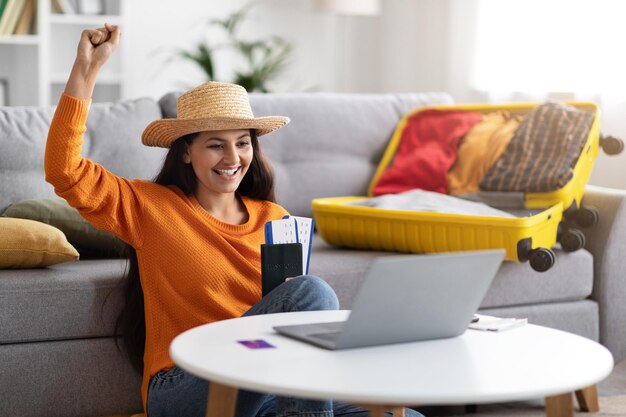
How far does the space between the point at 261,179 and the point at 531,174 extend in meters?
1.03

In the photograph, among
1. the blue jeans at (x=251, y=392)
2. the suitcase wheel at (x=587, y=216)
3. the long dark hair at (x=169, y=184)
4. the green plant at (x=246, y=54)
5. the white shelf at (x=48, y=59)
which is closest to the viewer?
the blue jeans at (x=251, y=392)

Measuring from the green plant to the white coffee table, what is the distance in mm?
3332

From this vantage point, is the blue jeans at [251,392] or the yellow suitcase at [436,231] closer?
the blue jeans at [251,392]

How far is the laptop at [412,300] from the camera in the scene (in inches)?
51.7

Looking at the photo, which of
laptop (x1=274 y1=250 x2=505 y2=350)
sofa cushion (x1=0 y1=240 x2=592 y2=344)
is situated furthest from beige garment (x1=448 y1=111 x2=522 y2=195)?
laptop (x1=274 y1=250 x2=505 y2=350)

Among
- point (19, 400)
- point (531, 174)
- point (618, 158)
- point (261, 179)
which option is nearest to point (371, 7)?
point (618, 158)

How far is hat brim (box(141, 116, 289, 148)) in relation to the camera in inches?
79.7

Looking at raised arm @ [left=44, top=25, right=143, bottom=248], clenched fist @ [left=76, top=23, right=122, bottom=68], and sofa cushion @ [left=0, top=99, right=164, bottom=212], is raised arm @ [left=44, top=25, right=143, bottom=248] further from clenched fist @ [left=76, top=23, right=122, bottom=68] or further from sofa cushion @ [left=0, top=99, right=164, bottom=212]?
sofa cushion @ [left=0, top=99, right=164, bottom=212]

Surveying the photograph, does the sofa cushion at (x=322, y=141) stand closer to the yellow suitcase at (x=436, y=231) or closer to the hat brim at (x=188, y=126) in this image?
the yellow suitcase at (x=436, y=231)

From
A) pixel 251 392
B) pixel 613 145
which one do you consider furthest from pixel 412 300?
pixel 613 145

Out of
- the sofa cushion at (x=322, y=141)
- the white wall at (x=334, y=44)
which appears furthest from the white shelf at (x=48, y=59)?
the sofa cushion at (x=322, y=141)

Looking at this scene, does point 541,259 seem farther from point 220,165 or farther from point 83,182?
point 83,182

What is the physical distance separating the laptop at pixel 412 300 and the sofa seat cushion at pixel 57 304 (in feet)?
2.83

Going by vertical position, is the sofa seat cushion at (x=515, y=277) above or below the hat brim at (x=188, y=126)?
below
